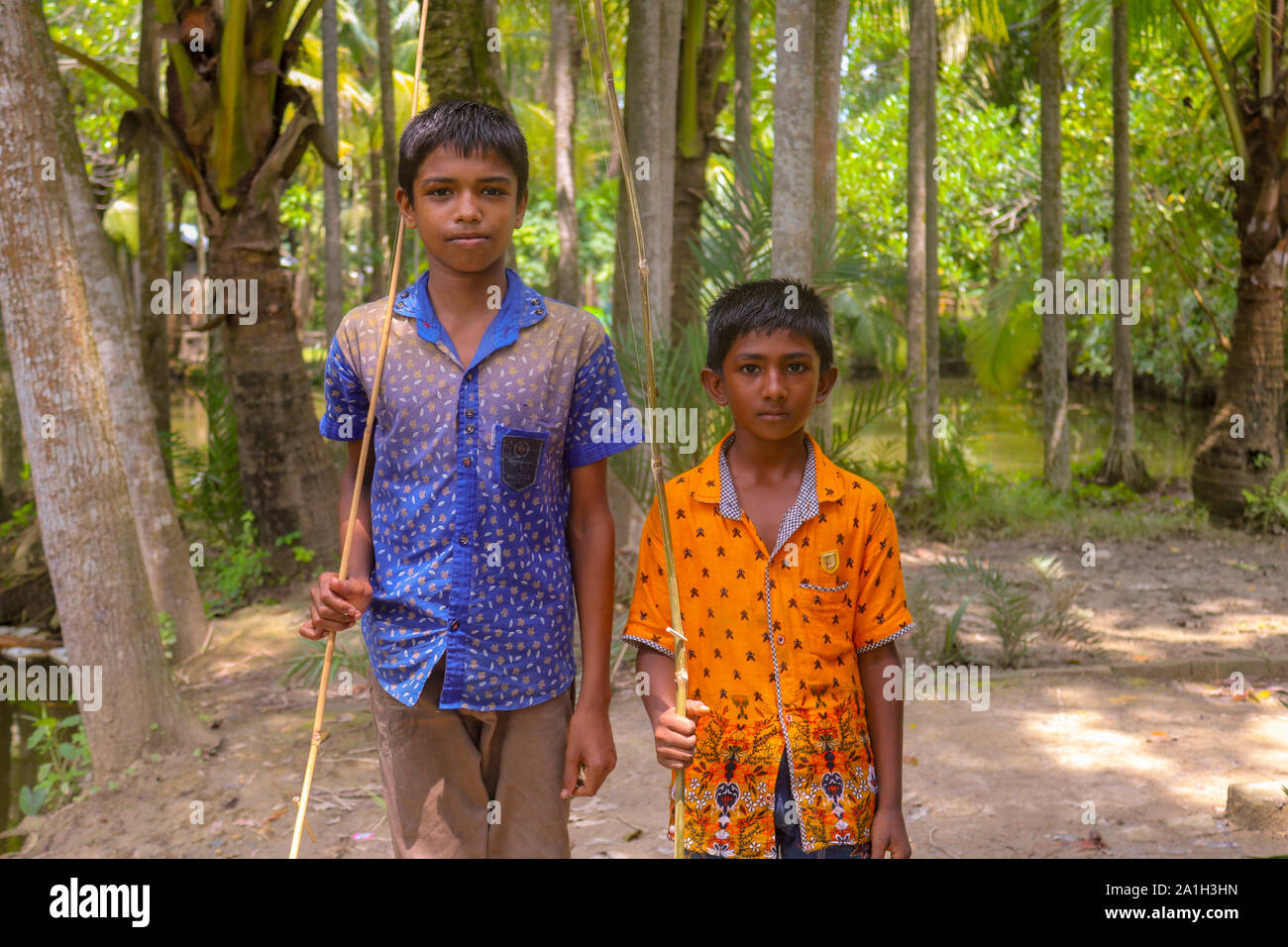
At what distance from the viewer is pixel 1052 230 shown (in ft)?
30.9

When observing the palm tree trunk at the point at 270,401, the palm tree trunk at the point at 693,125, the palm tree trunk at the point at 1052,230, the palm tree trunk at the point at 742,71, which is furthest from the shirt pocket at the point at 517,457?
the palm tree trunk at the point at 1052,230

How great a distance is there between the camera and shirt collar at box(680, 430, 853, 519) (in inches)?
84.4

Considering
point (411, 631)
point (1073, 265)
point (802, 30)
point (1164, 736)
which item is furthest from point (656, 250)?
point (1073, 265)

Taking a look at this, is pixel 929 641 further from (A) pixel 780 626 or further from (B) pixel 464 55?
(A) pixel 780 626

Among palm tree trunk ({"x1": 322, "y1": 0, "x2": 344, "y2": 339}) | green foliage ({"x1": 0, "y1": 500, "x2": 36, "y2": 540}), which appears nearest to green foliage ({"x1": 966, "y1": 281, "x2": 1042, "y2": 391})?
palm tree trunk ({"x1": 322, "y1": 0, "x2": 344, "y2": 339})

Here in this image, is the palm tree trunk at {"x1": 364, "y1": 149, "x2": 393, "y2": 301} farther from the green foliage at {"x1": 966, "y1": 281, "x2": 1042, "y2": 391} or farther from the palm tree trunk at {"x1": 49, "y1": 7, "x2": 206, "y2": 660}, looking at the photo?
the green foliage at {"x1": 966, "y1": 281, "x2": 1042, "y2": 391}

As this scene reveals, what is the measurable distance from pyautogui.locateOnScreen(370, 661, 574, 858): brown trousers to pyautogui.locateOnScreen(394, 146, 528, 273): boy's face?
2.58 feet

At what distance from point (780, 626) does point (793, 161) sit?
2603 mm

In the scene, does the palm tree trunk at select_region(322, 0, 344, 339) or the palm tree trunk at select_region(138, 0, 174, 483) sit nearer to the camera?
the palm tree trunk at select_region(138, 0, 174, 483)

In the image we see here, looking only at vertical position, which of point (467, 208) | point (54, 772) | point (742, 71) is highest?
point (742, 71)

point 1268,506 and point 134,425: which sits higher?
point 134,425

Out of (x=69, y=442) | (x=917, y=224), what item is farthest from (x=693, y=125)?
(x=69, y=442)

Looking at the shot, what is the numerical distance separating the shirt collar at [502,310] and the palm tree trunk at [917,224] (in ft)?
23.6
